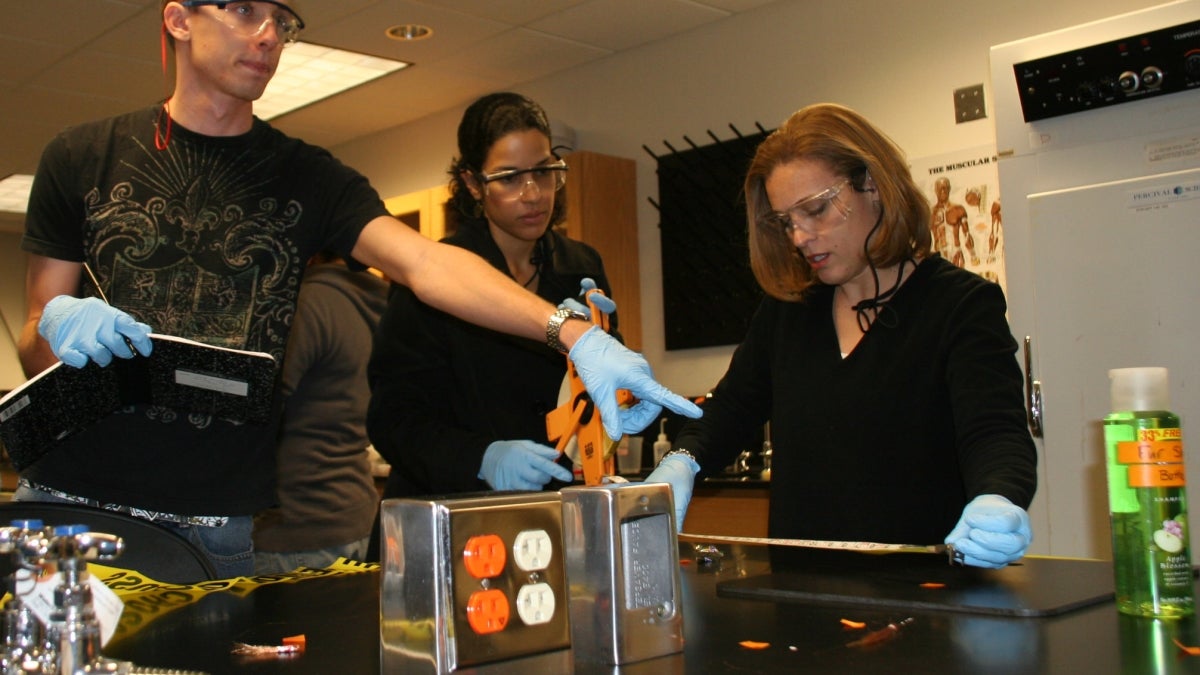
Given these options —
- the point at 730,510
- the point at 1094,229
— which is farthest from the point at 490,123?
the point at 730,510

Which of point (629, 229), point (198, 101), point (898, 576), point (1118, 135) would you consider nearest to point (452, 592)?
point (898, 576)

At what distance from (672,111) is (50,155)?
9.82ft

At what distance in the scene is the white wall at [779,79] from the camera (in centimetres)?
343

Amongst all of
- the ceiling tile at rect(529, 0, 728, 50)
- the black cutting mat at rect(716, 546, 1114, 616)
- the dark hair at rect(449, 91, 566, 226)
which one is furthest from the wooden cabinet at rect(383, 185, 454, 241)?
the black cutting mat at rect(716, 546, 1114, 616)

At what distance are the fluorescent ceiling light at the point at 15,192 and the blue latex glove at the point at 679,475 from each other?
5.72 metres

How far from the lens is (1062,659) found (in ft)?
2.74

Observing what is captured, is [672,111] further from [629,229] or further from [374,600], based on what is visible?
[374,600]

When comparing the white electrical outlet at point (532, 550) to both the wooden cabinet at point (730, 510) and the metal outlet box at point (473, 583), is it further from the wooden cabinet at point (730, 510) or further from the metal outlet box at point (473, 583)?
the wooden cabinet at point (730, 510)

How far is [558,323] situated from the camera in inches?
55.6

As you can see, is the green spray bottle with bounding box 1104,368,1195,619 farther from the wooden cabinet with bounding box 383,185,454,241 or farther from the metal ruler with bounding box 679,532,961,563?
the wooden cabinet with bounding box 383,185,454,241

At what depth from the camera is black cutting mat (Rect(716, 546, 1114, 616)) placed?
41.7 inches

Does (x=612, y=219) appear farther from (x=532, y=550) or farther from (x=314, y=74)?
(x=532, y=550)

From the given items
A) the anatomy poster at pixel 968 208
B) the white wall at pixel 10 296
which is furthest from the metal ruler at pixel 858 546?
the white wall at pixel 10 296

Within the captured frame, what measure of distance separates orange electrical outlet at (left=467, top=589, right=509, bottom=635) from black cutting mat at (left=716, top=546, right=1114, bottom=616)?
14.9 inches
